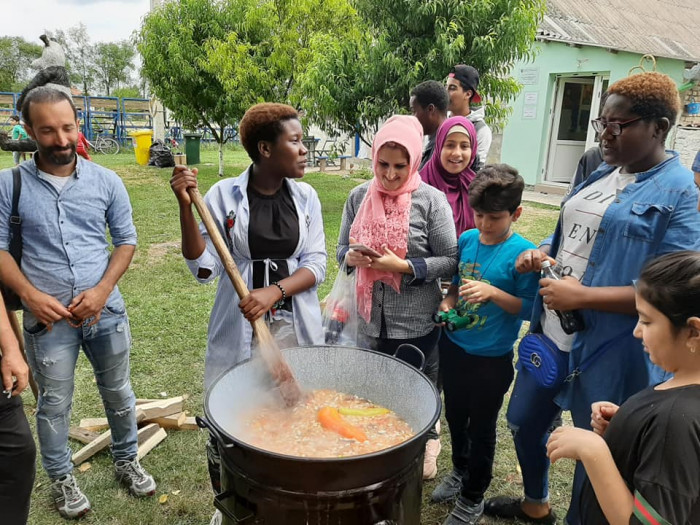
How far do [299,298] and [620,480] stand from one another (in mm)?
1519

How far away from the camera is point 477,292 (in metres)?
2.20

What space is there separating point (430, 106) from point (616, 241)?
2.11 m

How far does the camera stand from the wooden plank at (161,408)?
11.2ft

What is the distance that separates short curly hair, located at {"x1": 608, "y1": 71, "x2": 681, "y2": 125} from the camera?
178cm

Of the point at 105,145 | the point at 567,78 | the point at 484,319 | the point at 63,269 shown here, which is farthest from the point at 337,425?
the point at 105,145

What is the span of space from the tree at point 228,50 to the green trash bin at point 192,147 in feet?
10.9

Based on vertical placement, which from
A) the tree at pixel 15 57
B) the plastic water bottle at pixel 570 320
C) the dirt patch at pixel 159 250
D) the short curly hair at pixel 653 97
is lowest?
the dirt patch at pixel 159 250

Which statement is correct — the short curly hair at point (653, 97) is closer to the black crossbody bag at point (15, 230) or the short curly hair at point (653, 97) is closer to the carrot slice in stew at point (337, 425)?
the carrot slice in stew at point (337, 425)

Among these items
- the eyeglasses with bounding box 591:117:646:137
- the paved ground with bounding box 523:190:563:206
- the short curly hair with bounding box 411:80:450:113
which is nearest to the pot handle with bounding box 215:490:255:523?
the eyeglasses with bounding box 591:117:646:137

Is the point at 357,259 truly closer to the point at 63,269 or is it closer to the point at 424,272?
the point at 424,272

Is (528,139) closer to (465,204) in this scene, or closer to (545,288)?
(465,204)

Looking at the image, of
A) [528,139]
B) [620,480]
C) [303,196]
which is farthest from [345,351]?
[528,139]

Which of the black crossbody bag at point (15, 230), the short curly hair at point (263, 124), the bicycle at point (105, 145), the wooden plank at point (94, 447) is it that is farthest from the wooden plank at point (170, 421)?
the bicycle at point (105, 145)

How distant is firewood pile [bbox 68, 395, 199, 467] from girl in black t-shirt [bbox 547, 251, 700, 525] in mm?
2675
